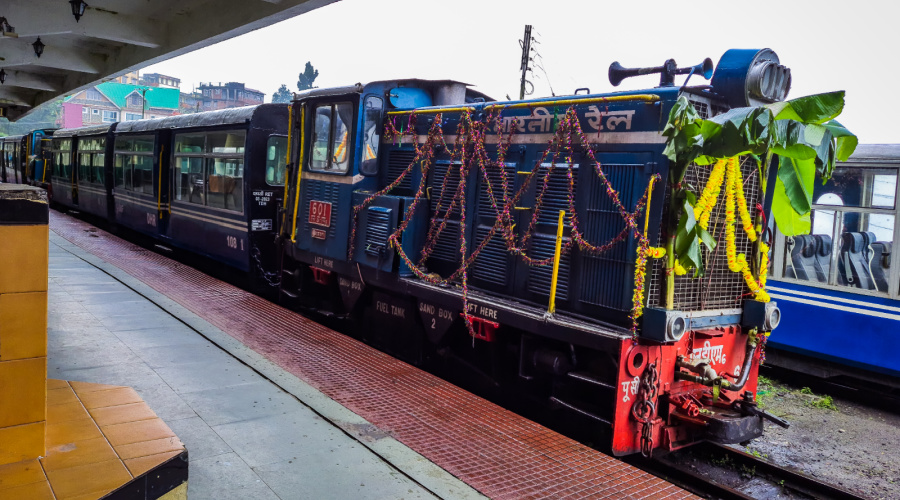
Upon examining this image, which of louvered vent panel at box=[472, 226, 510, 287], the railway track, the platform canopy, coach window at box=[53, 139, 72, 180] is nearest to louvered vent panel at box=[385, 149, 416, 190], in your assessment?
louvered vent panel at box=[472, 226, 510, 287]

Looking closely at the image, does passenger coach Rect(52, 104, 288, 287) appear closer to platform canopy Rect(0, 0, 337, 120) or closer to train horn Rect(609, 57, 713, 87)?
platform canopy Rect(0, 0, 337, 120)

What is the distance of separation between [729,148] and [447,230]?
10.5ft

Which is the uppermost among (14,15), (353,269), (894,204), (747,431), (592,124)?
(14,15)

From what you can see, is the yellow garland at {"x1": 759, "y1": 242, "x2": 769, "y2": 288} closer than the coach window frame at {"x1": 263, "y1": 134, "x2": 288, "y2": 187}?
Yes

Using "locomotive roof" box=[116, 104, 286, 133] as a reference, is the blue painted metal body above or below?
below

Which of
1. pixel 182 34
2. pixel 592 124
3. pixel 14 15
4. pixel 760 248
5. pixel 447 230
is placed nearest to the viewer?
pixel 592 124

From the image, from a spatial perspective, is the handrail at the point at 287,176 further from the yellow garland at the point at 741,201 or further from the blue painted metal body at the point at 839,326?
the blue painted metal body at the point at 839,326

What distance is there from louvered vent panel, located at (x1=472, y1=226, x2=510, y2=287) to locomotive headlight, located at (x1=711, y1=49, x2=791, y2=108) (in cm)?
240

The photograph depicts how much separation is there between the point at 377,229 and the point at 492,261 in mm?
1598

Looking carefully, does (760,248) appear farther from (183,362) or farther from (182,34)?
(182,34)

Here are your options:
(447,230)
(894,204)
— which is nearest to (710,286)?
(447,230)

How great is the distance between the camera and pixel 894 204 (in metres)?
7.87

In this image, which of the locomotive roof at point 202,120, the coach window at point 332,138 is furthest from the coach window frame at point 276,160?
the coach window at point 332,138

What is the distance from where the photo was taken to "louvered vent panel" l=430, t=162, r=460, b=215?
696cm
